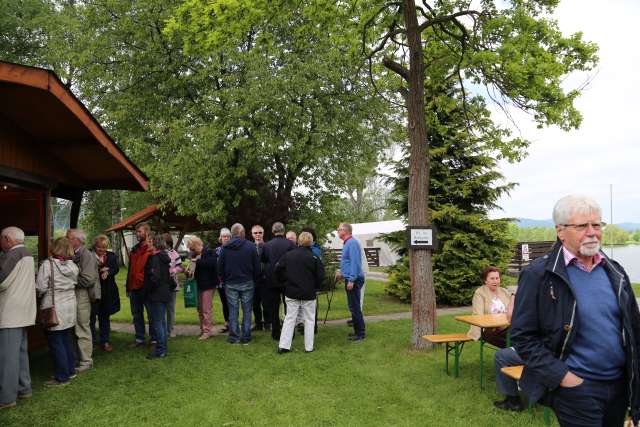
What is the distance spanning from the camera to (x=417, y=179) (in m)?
8.43

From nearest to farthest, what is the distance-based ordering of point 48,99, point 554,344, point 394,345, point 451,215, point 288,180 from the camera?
point 554,344
point 48,99
point 394,345
point 451,215
point 288,180

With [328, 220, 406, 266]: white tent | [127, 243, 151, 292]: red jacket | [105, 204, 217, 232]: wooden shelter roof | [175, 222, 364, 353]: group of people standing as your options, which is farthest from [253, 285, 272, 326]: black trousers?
[328, 220, 406, 266]: white tent

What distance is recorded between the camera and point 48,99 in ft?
21.9

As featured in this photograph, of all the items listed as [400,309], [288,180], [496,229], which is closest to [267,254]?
[400,309]

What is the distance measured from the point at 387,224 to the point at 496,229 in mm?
21256

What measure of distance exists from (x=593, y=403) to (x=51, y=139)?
8022mm

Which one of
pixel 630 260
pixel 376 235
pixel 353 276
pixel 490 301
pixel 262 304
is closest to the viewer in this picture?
pixel 490 301

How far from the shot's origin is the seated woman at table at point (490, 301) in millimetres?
6547

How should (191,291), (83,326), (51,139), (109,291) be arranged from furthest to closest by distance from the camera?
(191,291) < (109,291) < (51,139) < (83,326)

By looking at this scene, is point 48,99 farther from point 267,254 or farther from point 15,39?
point 15,39

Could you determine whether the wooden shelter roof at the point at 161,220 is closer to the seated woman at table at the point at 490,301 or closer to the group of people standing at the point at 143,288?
the group of people standing at the point at 143,288

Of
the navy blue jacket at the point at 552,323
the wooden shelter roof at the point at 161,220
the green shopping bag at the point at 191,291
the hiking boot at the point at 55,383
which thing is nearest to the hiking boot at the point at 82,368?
the hiking boot at the point at 55,383

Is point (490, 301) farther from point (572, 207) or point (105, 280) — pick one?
point (105, 280)

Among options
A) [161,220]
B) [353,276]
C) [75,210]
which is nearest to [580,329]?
[353,276]
